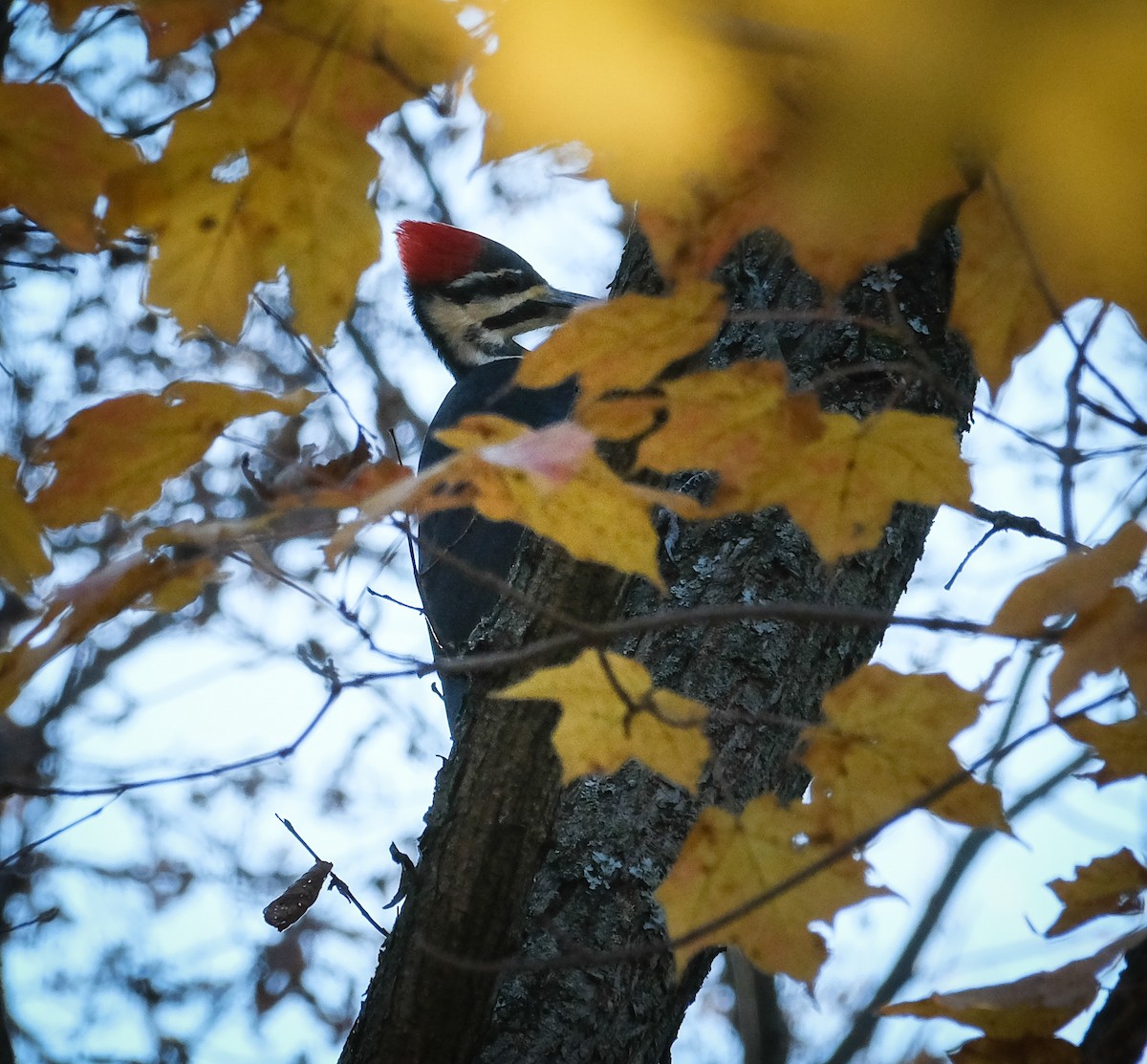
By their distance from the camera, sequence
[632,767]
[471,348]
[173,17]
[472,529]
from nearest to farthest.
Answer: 1. [173,17]
2. [632,767]
3. [472,529]
4. [471,348]

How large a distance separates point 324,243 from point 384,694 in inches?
218

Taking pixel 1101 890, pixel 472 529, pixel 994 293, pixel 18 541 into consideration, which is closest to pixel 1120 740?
pixel 1101 890

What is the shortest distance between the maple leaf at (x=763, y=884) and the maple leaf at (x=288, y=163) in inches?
34.8

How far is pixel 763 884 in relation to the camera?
1.62 metres

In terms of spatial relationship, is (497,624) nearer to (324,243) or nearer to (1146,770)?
(324,243)

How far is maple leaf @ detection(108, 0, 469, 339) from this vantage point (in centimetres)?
147

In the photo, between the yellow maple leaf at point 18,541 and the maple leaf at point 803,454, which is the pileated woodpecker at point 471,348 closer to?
the yellow maple leaf at point 18,541

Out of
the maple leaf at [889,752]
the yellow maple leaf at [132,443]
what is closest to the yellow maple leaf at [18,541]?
the yellow maple leaf at [132,443]

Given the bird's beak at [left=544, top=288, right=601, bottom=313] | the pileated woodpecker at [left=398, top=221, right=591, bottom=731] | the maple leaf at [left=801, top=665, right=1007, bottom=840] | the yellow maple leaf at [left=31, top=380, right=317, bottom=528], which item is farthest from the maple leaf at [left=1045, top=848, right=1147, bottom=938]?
the bird's beak at [left=544, top=288, right=601, bottom=313]

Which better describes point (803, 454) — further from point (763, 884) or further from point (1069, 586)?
point (763, 884)

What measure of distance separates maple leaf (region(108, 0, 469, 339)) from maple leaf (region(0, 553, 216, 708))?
329 mm

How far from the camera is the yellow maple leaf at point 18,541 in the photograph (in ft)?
5.08

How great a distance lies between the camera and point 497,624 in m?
2.00

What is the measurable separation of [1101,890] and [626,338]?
1.00 m
